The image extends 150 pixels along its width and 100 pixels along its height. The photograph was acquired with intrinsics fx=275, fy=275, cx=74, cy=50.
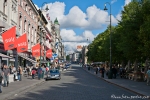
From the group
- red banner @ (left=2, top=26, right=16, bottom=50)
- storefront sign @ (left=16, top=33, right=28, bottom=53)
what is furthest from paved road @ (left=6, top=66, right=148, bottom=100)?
storefront sign @ (left=16, top=33, right=28, bottom=53)

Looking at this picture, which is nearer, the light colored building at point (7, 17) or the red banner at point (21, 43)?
the light colored building at point (7, 17)

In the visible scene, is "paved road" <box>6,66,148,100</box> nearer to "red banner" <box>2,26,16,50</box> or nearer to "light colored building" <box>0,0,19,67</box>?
"red banner" <box>2,26,16,50</box>

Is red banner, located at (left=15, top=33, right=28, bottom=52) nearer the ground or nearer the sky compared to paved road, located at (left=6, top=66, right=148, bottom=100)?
nearer the sky

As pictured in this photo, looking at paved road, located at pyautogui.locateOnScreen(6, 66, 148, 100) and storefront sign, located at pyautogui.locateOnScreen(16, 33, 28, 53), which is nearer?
paved road, located at pyautogui.locateOnScreen(6, 66, 148, 100)

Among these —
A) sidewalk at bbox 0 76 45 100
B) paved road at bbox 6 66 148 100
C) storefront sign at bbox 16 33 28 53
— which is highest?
storefront sign at bbox 16 33 28 53

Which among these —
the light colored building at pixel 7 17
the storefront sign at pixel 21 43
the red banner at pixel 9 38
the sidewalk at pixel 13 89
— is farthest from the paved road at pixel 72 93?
the light colored building at pixel 7 17

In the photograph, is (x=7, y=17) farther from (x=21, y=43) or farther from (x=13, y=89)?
(x=13, y=89)

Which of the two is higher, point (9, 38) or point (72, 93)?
point (9, 38)

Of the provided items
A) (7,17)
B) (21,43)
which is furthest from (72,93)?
(7,17)

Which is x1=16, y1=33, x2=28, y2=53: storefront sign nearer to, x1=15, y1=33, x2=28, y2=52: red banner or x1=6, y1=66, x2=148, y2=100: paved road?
x1=15, y1=33, x2=28, y2=52: red banner

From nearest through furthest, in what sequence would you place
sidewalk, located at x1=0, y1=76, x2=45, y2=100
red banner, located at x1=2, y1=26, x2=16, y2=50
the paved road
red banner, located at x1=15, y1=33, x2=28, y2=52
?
the paved road → sidewalk, located at x1=0, y1=76, x2=45, y2=100 → red banner, located at x1=2, y1=26, x2=16, y2=50 → red banner, located at x1=15, y1=33, x2=28, y2=52

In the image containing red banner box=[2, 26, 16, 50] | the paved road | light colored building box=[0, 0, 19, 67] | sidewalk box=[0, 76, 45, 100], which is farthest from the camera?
light colored building box=[0, 0, 19, 67]

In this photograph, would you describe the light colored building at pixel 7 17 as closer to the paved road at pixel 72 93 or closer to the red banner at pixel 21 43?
Result: the red banner at pixel 21 43

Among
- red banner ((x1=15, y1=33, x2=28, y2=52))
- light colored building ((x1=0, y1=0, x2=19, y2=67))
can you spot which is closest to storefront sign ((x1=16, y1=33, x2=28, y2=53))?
red banner ((x1=15, y1=33, x2=28, y2=52))
